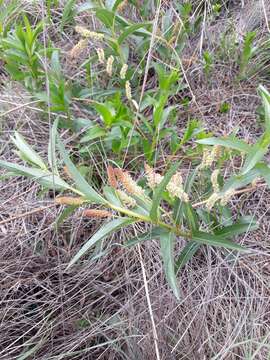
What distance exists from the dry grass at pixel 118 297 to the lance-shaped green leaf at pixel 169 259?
0.54 ft

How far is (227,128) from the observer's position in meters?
1.70

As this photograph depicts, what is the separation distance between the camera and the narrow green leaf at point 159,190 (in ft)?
3.36

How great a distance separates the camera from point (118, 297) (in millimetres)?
1397

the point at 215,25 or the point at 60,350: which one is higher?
the point at 215,25

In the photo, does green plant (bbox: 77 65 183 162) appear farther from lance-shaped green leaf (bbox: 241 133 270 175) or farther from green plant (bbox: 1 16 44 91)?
lance-shaped green leaf (bbox: 241 133 270 175)

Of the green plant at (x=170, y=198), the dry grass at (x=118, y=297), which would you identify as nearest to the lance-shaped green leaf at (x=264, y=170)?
the green plant at (x=170, y=198)

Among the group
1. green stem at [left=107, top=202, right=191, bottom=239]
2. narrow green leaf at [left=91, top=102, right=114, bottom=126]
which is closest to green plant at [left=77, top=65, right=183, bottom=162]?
narrow green leaf at [left=91, top=102, right=114, bottom=126]

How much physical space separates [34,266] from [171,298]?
42 centimetres

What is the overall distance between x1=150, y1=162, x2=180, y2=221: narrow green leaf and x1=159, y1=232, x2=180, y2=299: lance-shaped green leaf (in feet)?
0.19

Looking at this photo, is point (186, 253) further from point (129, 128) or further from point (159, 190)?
point (129, 128)

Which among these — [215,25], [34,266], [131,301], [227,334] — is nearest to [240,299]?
[227,334]

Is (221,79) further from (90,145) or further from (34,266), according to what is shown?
(34,266)

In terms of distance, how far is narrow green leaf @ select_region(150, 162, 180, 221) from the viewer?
1025mm

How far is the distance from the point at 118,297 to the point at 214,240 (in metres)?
0.36
